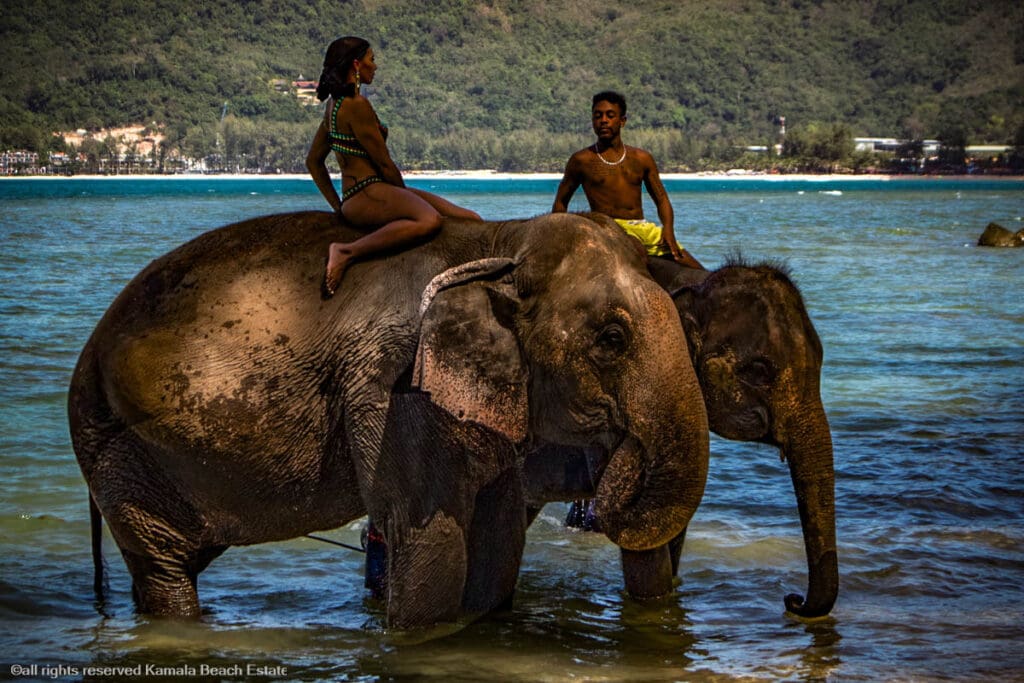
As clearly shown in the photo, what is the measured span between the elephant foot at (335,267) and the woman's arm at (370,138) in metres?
0.50

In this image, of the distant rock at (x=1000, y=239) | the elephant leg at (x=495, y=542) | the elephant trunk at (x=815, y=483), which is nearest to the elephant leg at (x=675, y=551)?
the elephant leg at (x=495, y=542)

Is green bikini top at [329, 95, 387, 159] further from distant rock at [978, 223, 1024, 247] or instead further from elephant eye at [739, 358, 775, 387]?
distant rock at [978, 223, 1024, 247]

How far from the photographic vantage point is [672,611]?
740 cm

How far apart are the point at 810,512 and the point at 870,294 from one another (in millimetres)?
22312

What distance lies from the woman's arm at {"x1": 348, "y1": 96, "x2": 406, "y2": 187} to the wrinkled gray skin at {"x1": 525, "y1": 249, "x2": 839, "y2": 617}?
1447 millimetres

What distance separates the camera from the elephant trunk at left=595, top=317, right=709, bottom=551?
5340 millimetres

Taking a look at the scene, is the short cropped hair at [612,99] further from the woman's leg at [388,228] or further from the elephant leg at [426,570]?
the elephant leg at [426,570]

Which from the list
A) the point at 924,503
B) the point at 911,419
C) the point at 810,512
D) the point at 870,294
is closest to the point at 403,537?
the point at 810,512

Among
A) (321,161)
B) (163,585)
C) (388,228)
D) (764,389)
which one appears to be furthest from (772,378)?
(163,585)

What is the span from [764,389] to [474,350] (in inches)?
62.2

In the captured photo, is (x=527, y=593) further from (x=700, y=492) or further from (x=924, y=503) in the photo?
(x=924, y=503)

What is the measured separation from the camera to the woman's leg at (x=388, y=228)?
5.95 metres

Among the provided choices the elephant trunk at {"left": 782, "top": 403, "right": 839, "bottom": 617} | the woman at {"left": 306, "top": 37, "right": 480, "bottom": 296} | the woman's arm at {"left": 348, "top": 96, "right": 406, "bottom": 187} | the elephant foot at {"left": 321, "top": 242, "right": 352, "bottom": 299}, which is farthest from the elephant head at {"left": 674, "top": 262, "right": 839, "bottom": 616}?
the elephant foot at {"left": 321, "top": 242, "right": 352, "bottom": 299}

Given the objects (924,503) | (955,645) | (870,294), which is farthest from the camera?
(870,294)
